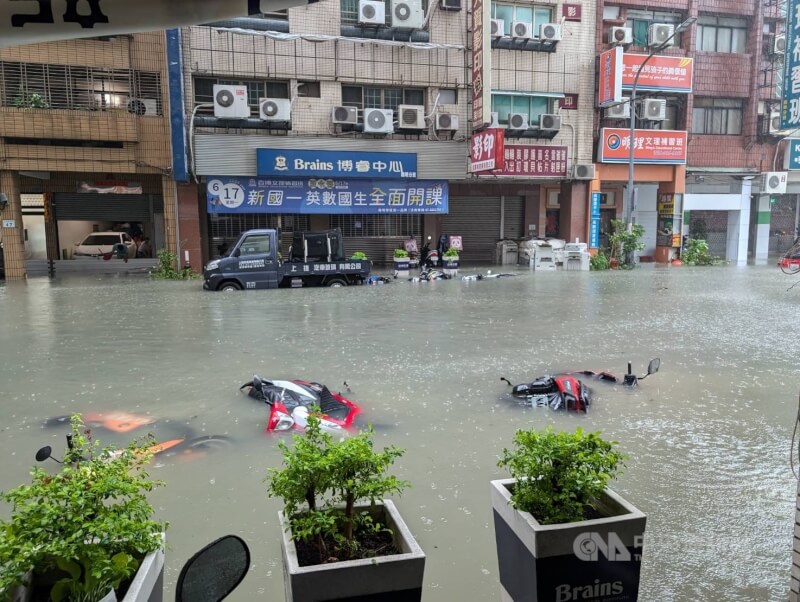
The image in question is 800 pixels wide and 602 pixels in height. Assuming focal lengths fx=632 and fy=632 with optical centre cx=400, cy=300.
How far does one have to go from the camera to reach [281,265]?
18.3m

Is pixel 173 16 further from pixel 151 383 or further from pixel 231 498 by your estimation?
pixel 151 383

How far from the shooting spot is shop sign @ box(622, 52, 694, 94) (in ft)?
81.1

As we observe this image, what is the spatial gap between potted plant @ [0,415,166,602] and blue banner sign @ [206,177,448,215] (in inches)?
818

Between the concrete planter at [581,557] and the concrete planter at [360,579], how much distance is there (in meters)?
0.51

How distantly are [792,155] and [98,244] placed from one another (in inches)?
1221

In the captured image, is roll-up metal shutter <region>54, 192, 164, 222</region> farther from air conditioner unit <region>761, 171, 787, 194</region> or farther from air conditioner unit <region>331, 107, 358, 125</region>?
air conditioner unit <region>761, 171, 787, 194</region>

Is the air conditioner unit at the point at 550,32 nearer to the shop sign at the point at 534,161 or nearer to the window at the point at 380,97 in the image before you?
the shop sign at the point at 534,161

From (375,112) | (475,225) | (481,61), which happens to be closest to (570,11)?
(481,61)

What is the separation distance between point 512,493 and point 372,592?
34.9 inches

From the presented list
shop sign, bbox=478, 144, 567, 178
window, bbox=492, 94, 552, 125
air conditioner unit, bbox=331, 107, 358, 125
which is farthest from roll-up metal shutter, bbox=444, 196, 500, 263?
air conditioner unit, bbox=331, 107, 358, 125

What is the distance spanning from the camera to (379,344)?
9922 millimetres

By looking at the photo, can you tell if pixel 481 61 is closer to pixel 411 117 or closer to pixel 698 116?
pixel 411 117

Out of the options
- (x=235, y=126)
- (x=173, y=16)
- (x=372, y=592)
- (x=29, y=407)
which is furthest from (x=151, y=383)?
(x=235, y=126)

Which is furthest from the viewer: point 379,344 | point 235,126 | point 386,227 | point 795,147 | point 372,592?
point 795,147
